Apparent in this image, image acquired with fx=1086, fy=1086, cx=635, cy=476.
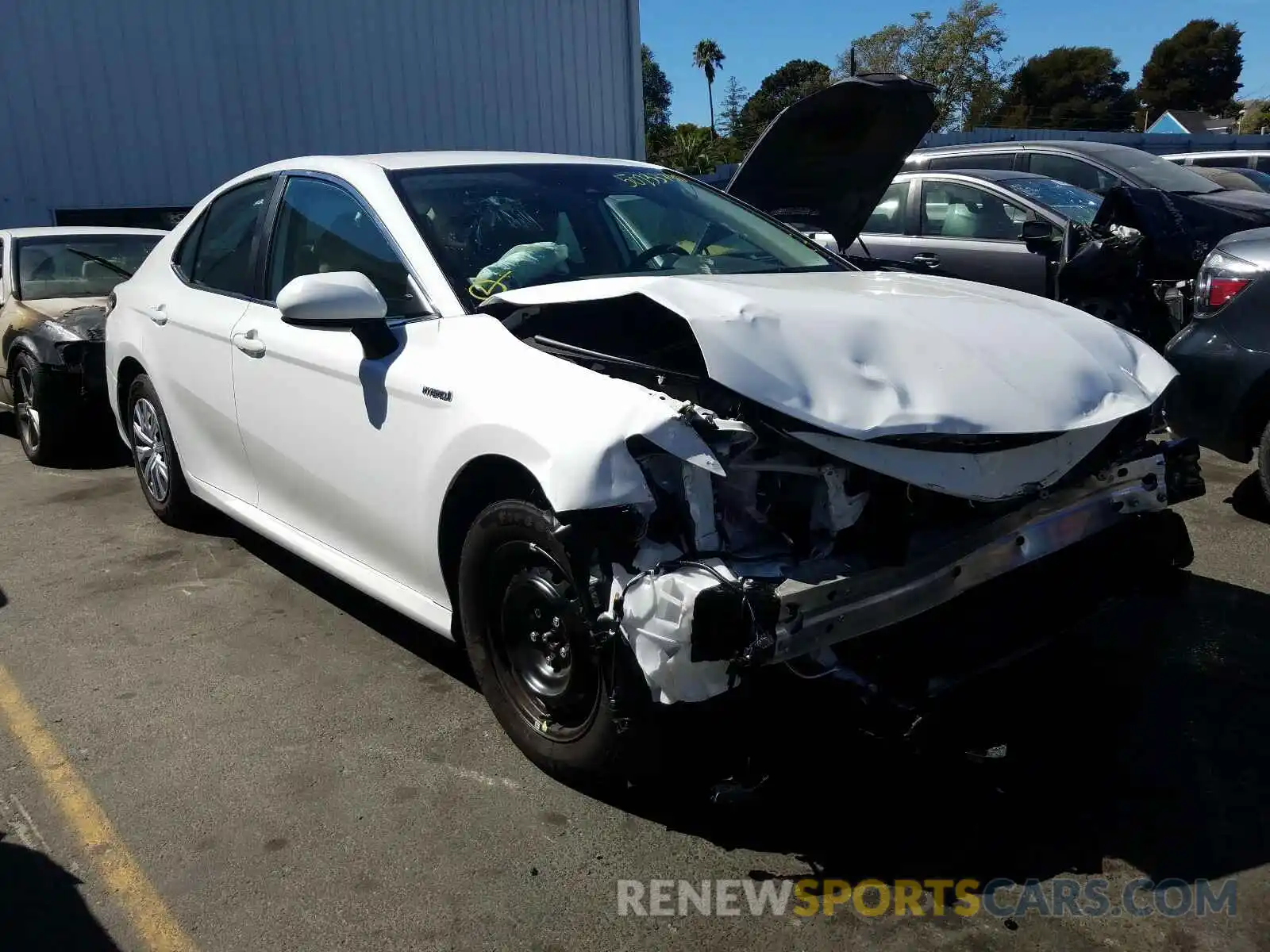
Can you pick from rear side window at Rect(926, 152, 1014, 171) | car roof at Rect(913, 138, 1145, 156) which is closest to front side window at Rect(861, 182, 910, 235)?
car roof at Rect(913, 138, 1145, 156)

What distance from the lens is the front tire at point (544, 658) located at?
105 inches

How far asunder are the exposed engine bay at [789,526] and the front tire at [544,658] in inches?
4.8

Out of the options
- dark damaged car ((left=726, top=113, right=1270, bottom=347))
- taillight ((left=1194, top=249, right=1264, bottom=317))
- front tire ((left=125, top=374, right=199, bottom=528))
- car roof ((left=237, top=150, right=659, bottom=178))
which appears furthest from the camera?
dark damaged car ((left=726, top=113, right=1270, bottom=347))

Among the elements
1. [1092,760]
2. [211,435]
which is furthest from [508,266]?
[1092,760]

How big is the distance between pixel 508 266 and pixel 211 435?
1.82 m

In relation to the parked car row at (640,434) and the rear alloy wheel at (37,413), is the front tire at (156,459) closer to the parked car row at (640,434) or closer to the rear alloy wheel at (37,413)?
the parked car row at (640,434)

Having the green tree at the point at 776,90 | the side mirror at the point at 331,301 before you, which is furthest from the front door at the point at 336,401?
the green tree at the point at 776,90

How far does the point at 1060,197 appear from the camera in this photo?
877cm

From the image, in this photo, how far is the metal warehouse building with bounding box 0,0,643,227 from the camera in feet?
44.2

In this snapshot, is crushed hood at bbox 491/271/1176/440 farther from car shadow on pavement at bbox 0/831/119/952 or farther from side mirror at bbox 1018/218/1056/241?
side mirror at bbox 1018/218/1056/241

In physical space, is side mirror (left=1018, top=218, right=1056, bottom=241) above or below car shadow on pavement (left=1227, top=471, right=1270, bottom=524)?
above

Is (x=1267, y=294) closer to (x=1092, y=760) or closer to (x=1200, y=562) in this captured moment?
(x=1200, y=562)

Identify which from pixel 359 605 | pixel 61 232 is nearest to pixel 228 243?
pixel 359 605

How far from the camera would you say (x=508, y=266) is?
3445mm
